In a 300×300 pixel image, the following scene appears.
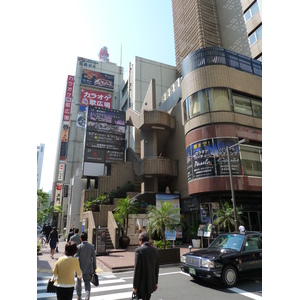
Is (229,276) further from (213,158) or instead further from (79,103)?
(79,103)

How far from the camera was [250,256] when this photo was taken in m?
8.32

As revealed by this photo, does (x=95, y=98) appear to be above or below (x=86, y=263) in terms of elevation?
above

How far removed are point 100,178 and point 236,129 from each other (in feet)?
52.2

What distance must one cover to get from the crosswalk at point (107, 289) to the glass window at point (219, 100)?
15.5m

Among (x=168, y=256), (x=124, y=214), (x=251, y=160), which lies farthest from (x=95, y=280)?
(x=251, y=160)

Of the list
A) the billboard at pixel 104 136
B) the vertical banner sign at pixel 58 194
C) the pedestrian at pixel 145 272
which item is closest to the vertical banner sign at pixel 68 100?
the vertical banner sign at pixel 58 194

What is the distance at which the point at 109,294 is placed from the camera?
7207 millimetres

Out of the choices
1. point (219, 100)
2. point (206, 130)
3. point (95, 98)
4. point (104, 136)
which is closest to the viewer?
point (206, 130)

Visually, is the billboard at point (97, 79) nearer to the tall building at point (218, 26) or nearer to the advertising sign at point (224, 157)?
the tall building at point (218, 26)

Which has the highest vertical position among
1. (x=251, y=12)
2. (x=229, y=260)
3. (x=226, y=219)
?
(x=251, y=12)

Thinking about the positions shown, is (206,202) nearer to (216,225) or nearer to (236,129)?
(216,225)

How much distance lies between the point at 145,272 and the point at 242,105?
20335 millimetres
